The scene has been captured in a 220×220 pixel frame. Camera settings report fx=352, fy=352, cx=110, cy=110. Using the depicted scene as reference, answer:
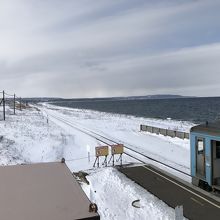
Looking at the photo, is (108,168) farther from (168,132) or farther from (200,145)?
(168,132)

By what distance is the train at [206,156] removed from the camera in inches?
507

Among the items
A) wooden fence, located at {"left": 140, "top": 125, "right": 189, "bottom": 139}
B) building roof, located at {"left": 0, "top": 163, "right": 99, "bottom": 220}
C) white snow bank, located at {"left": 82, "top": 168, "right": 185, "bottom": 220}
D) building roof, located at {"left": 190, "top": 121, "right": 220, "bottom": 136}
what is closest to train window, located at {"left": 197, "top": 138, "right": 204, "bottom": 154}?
building roof, located at {"left": 190, "top": 121, "right": 220, "bottom": 136}

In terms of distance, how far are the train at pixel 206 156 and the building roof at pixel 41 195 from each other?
345 inches

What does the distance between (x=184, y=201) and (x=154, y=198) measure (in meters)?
1.04

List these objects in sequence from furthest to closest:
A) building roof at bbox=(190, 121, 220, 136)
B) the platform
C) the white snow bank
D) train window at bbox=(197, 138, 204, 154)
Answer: train window at bbox=(197, 138, 204, 154) < building roof at bbox=(190, 121, 220, 136) < the platform < the white snow bank

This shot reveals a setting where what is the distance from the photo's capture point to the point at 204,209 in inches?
441

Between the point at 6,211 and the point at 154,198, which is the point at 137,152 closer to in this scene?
the point at 154,198

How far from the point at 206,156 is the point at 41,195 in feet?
33.2

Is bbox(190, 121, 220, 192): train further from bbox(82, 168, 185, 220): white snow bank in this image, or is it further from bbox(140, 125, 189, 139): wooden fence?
bbox(140, 125, 189, 139): wooden fence

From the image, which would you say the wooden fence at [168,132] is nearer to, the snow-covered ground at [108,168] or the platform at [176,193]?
the snow-covered ground at [108,168]

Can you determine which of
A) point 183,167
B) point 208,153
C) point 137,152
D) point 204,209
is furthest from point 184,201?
point 137,152

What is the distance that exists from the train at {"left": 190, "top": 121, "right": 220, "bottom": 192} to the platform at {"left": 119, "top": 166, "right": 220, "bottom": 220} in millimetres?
469

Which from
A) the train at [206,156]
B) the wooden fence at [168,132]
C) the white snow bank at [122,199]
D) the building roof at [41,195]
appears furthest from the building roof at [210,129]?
the wooden fence at [168,132]

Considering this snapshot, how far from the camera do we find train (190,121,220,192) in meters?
12.9
